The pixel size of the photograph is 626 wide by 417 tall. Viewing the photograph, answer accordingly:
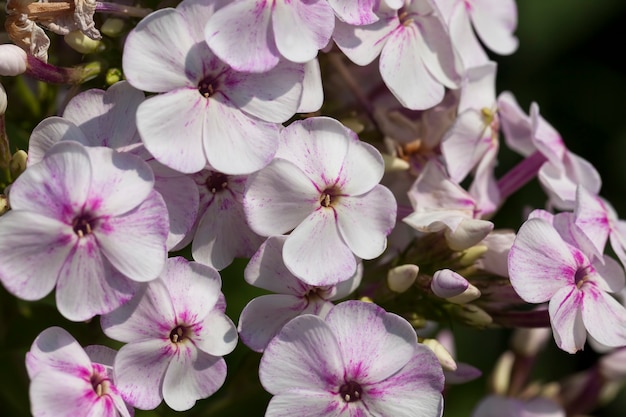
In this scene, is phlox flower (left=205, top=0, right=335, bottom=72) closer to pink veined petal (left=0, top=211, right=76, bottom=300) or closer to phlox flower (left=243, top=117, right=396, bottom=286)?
phlox flower (left=243, top=117, right=396, bottom=286)

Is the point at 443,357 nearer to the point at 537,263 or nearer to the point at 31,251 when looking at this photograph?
the point at 537,263

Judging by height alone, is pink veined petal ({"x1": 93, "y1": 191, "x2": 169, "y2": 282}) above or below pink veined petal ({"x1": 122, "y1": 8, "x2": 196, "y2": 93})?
below

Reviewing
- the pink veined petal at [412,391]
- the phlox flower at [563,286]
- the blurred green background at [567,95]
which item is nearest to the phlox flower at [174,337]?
the pink veined petal at [412,391]

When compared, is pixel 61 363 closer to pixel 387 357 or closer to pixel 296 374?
pixel 296 374

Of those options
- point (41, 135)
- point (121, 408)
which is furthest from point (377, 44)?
point (121, 408)

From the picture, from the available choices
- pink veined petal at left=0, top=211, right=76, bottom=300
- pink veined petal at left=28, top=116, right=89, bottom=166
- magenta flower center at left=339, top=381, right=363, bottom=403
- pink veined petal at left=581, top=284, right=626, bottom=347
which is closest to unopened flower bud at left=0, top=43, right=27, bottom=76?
pink veined petal at left=28, top=116, right=89, bottom=166

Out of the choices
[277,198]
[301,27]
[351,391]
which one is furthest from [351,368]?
[301,27]

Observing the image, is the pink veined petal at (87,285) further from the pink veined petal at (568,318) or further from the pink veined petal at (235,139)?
the pink veined petal at (568,318)
